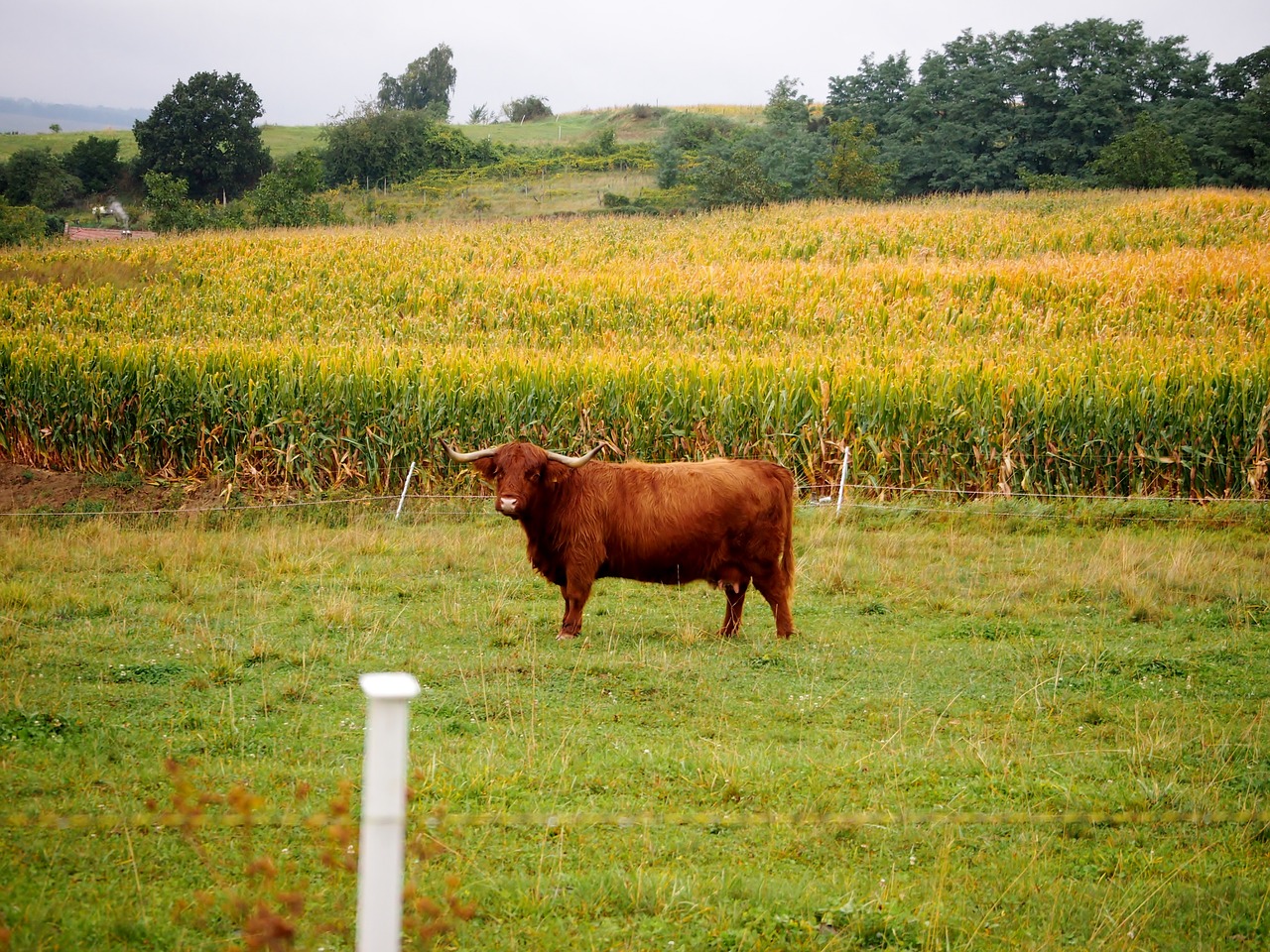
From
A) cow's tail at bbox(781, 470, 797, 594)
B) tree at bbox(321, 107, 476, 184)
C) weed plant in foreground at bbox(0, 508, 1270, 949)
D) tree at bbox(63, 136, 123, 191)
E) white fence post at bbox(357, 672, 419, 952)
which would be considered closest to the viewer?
white fence post at bbox(357, 672, 419, 952)

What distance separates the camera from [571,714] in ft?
23.9

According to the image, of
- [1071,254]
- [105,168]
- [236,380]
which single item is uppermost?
[105,168]

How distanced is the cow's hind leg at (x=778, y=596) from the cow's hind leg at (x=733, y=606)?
0.46 feet

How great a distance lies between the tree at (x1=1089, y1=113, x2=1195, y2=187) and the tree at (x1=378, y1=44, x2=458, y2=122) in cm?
8013

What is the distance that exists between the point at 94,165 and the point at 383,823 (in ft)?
215

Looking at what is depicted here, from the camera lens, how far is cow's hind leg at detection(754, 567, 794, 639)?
970cm

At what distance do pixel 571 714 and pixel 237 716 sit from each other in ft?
→ 6.67

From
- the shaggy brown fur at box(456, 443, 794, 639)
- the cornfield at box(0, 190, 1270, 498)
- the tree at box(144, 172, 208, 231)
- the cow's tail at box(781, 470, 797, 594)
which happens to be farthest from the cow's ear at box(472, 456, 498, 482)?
the tree at box(144, 172, 208, 231)

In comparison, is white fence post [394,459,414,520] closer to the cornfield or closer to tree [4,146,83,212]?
the cornfield

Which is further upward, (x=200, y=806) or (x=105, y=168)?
(x=105, y=168)

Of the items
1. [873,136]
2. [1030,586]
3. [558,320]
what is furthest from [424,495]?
[873,136]

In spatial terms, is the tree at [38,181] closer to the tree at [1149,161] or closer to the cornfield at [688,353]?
the cornfield at [688,353]

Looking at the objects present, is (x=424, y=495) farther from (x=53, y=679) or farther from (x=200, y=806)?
(x=200, y=806)

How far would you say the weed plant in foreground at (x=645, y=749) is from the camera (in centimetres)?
459
